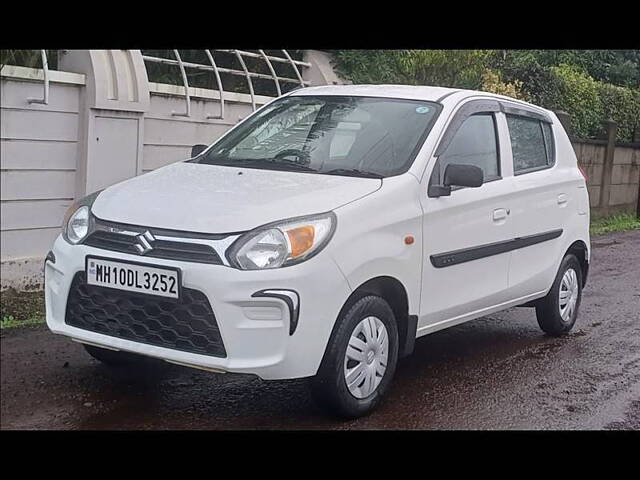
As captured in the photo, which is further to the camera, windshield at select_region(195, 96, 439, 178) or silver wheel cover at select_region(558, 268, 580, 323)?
silver wheel cover at select_region(558, 268, 580, 323)

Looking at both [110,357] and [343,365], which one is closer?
[343,365]

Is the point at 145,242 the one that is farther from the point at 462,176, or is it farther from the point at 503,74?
the point at 503,74

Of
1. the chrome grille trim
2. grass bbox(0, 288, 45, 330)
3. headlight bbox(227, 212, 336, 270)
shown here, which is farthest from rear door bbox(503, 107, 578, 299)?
grass bbox(0, 288, 45, 330)

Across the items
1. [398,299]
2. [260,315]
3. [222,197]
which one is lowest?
[398,299]

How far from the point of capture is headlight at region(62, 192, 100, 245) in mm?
4633

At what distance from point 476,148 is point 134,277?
2.59m

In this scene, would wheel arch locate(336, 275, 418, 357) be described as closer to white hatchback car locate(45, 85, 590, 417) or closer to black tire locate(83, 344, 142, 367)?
white hatchback car locate(45, 85, 590, 417)

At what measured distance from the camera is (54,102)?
7.07 m

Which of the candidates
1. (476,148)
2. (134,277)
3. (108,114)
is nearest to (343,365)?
(134,277)

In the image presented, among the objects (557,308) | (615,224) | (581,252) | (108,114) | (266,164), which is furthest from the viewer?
(615,224)

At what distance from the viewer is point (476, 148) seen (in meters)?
5.88

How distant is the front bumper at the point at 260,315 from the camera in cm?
420
